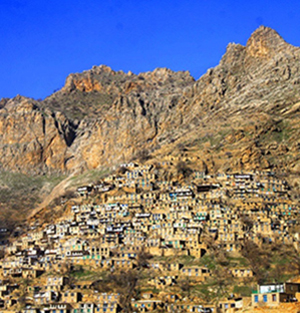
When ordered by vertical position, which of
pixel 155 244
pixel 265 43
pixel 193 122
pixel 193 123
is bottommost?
pixel 155 244

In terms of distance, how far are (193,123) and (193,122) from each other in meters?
0.79

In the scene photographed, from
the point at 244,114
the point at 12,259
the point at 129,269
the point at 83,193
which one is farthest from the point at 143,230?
the point at 244,114

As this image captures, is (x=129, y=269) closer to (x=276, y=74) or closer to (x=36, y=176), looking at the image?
(x=276, y=74)

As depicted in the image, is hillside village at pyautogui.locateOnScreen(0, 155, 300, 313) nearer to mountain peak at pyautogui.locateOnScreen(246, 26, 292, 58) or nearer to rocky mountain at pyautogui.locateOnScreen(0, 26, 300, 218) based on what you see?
rocky mountain at pyautogui.locateOnScreen(0, 26, 300, 218)

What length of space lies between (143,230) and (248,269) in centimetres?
1955

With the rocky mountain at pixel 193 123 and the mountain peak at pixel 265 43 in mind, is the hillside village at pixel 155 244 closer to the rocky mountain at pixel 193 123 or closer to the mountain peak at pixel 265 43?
the rocky mountain at pixel 193 123

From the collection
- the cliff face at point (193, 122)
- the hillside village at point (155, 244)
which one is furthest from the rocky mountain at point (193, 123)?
the hillside village at point (155, 244)

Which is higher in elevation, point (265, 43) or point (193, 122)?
point (265, 43)

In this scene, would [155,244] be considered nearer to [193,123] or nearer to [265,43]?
[193,123]

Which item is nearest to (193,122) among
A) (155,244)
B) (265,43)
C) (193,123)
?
(193,123)

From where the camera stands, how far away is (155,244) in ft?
293

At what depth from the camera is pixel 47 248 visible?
10062 cm

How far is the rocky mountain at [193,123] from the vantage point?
123m

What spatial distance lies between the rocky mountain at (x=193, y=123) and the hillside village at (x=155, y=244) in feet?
31.1
